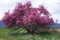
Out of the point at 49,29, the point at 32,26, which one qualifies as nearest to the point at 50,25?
the point at 49,29

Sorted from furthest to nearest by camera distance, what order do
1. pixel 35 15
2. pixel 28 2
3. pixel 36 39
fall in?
pixel 28 2, pixel 35 15, pixel 36 39

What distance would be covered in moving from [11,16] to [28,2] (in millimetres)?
1621

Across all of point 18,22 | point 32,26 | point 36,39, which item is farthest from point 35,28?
point 36,39

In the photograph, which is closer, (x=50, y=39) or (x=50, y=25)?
(x=50, y=39)

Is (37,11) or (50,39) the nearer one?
(50,39)

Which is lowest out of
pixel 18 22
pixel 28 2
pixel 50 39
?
pixel 50 39

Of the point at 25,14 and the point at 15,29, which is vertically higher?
the point at 25,14

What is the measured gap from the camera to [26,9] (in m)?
16.7

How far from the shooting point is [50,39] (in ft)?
43.9

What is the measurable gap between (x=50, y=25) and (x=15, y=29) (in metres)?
2.54

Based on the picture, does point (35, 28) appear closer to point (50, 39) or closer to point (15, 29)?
point (15, 29)

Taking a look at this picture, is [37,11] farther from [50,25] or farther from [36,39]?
[36,39]

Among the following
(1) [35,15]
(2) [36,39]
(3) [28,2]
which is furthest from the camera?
(3) [28,2]

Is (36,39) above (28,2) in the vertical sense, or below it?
below
